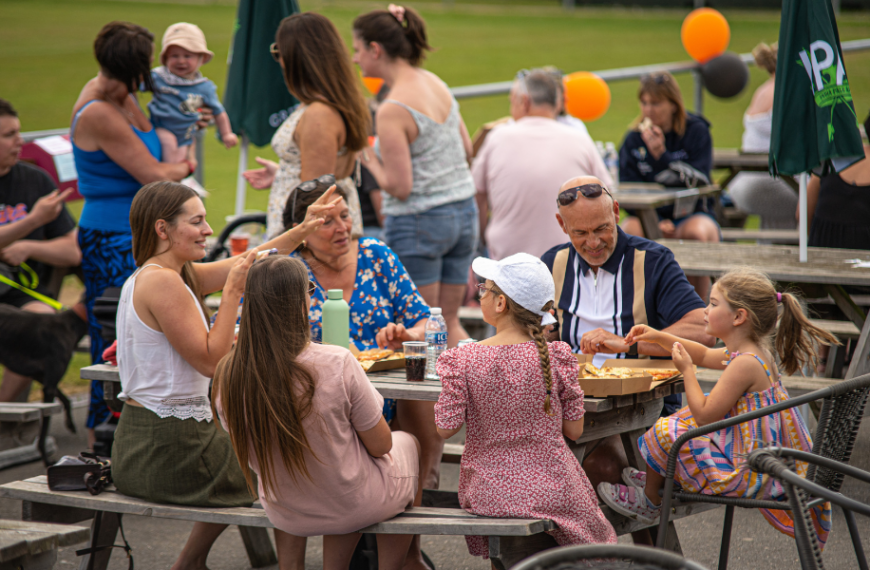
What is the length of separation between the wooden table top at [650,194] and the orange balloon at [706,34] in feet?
10.1

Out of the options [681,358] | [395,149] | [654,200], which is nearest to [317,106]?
[395,149]

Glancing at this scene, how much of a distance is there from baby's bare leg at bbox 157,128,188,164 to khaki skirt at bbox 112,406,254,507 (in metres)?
1.99

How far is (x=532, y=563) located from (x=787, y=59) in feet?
10.1

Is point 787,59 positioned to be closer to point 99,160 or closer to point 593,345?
point 593,345

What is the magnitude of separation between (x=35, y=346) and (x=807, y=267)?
3.75 metres

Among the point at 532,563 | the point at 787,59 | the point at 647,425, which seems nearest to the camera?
the point at 532,563

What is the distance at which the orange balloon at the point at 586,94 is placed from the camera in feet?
27.2

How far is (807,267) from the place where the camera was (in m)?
4.18

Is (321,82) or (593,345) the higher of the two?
(321,82)

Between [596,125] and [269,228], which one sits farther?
[596,125]

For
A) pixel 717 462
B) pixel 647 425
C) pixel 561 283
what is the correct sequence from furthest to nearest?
pixel 561 283
pixel 647 425
pixel 717 462

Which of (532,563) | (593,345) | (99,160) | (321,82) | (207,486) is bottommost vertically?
(207,486)

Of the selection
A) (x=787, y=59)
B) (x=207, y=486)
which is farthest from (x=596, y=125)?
(x=207, y=486)

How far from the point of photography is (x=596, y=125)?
83.0 ft
